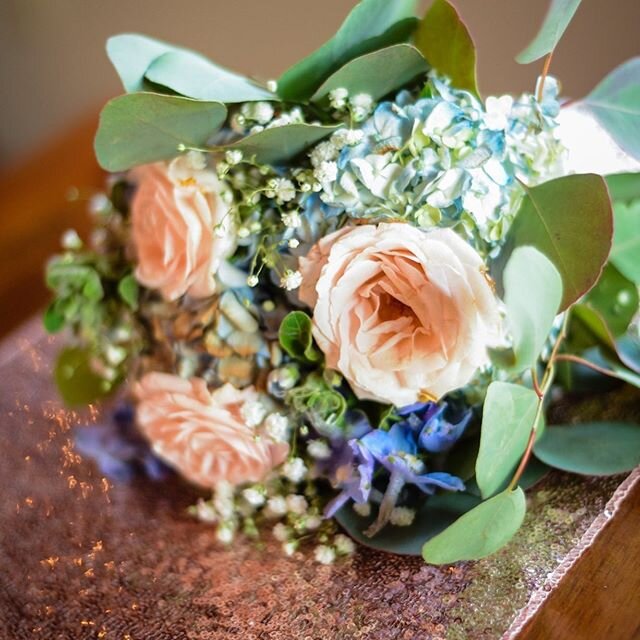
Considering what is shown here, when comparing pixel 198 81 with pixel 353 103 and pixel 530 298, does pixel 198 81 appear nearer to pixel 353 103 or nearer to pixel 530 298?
pixel 353 103

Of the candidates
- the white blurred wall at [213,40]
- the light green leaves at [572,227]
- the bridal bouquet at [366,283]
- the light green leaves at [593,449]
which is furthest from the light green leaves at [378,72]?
the white blurred wall at [213,40]

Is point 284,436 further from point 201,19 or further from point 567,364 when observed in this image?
point 201,19

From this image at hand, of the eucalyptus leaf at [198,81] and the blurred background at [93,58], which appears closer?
the eucalyptus leaf at [198,81]

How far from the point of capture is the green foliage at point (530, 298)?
1.35 feet

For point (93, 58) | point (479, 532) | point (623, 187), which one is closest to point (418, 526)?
point (479, 532)

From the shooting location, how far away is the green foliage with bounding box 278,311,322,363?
1.56ft

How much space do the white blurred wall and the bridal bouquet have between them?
2.03ft

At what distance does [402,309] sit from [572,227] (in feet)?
0.36

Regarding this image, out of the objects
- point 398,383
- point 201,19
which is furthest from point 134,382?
point 201,19

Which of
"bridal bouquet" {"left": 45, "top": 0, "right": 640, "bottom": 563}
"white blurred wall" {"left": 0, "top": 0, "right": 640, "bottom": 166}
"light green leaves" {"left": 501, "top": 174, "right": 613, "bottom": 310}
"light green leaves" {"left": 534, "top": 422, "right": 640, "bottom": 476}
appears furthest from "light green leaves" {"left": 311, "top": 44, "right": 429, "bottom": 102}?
"white blurred wall" {"left": 0, "top": 0, "right": 640, "bottom": 166}

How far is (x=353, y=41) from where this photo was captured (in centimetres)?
52

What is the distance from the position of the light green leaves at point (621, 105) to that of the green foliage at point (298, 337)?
9.9 inches

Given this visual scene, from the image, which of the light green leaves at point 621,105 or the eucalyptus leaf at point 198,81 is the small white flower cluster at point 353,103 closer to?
the eucalyptus leaf at point 198,81

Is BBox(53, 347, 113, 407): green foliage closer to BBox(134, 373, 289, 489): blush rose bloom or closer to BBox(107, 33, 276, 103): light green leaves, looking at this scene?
BBox(134, 373, 289, 489): blush rose bloom
